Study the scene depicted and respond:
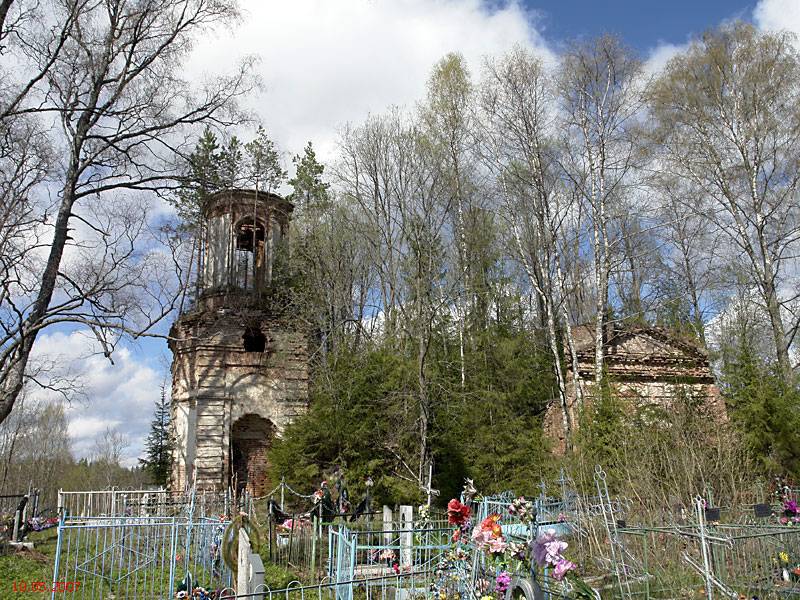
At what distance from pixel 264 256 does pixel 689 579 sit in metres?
18.7

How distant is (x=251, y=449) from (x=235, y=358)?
126 inches

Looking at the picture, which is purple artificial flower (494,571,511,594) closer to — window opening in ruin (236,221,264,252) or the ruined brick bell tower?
the ruined brick bell tower

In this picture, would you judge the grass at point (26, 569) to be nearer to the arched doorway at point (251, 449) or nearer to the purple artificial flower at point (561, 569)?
the arched doorway at point (251, 449)

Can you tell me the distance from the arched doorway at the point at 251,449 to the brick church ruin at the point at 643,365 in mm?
9614

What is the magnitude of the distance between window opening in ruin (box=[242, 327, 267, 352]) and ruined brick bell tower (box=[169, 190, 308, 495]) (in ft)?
0.12

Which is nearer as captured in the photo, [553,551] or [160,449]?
[553,551]

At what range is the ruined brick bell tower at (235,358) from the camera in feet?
68.7

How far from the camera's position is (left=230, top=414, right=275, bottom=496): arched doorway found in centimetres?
2198

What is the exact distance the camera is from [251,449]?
2236cm
